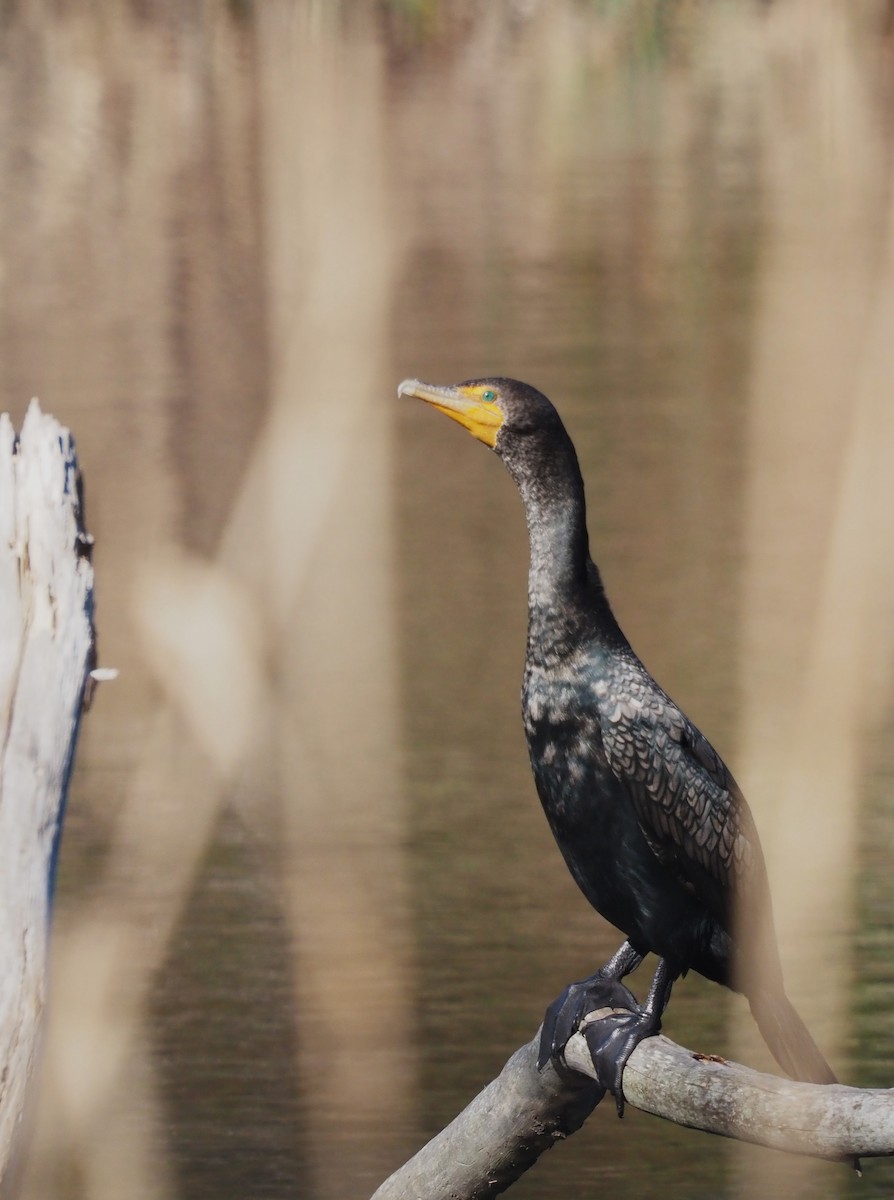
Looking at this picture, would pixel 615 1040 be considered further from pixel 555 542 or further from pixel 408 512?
pixel 408 512

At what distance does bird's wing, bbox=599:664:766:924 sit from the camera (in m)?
2.08

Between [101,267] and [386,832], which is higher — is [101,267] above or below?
above

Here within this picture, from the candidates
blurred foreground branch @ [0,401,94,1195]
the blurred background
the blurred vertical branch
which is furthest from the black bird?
the blurred vertical branch

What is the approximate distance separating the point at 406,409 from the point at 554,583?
356 cm

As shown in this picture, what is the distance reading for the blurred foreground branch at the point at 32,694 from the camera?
1.97m

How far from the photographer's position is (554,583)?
2.08 metres

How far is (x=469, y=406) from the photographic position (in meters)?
2.08

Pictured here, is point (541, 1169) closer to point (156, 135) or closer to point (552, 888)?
point (552, 888)

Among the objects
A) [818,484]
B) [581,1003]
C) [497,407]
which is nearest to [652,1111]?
[581,1003]

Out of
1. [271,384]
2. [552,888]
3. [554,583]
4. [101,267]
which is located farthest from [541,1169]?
[101,267]

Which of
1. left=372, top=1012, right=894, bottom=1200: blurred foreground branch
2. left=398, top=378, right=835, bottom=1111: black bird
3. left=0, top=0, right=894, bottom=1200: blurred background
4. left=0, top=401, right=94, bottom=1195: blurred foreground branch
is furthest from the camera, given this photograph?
left=0, top=0, right=894, bottom=1200: blurred background

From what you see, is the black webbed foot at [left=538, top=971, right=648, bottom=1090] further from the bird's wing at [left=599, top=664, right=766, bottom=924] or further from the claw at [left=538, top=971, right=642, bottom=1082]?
the bird's wing at [left=599, top=664, right=766, bottom=924]

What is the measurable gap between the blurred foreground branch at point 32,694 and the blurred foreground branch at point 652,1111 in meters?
0.42

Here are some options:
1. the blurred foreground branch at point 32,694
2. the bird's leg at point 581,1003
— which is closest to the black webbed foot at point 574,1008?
the bird's leg at point 581,1003
